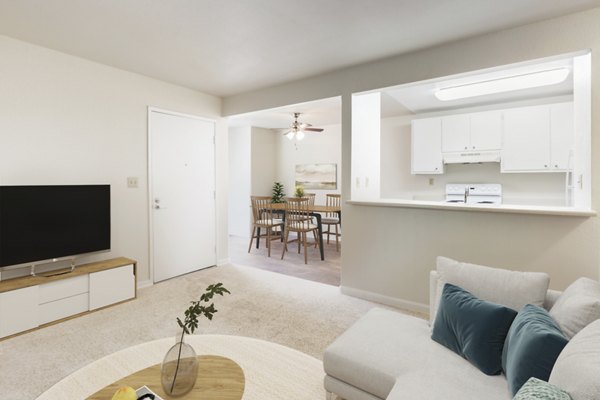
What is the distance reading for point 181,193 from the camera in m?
4.14

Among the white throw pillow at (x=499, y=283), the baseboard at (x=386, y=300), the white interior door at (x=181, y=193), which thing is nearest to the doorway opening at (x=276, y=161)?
the white interior door at (x=181, y=193)

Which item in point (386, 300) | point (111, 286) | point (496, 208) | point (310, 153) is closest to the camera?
point (496, 208)

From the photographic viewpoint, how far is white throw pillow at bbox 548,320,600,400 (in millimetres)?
828

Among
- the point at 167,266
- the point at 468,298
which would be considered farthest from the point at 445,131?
the point at 167,266

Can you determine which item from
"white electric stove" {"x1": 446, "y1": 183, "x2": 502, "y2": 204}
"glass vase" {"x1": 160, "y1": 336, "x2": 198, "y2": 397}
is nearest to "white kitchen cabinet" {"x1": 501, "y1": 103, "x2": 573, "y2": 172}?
"white electric stove" {"x1": 446, "y1": 183, "x2": 502, "y2": 204}

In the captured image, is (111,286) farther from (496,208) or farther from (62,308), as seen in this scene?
(496,208)

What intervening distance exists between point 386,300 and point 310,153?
4.36m

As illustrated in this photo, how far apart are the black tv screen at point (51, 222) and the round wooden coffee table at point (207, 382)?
2143mm

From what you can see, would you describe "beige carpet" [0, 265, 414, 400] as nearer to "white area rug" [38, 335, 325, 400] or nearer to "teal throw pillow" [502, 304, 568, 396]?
"white area rug" [38, 335, 325, 400]

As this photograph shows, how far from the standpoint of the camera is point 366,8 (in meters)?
2.22

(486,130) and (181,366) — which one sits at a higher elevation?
(486,130)

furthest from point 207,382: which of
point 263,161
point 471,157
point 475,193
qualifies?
point 263,161

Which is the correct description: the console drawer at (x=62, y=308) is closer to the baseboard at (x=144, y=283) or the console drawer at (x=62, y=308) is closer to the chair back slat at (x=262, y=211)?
the baseboard at (x=144, y=283)

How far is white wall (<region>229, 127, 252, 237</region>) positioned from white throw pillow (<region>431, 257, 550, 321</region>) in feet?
18.4
